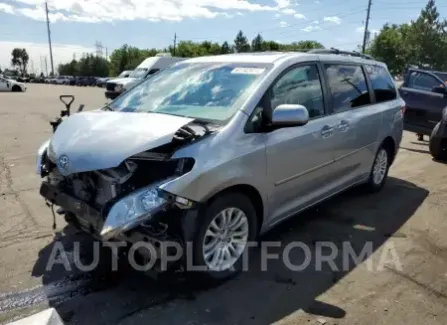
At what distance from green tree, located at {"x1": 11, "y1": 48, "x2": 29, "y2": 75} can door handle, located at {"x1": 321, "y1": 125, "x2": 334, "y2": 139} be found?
128591 millimetres

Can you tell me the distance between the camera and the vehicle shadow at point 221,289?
118 inches

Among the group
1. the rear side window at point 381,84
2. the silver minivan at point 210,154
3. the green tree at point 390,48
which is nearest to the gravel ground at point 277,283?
the silver minivan at point 210,154

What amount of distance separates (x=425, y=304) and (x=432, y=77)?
25.8 feet

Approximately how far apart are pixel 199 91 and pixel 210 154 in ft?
3.23

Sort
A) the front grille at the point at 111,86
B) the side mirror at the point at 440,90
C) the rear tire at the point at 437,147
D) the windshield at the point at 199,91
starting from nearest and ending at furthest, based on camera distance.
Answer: the windshield at the point at 199,91, the rear tire at the point at 437,147, the side mirror at the point at 440,90, the front grille at the point at 111,86

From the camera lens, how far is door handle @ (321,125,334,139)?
420 centimetres

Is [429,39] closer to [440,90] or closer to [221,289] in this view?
[440,90]

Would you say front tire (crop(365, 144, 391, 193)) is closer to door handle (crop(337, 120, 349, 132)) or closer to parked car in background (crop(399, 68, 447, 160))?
door handle (crop(337, 120, 349, 132))

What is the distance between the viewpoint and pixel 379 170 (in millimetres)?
5828

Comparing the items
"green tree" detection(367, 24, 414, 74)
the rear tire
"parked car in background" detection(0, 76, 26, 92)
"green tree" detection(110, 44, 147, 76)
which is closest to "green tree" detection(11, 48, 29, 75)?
"green tree" detection(110, 44, 147, 76)

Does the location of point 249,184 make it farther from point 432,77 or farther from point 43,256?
point 432,77

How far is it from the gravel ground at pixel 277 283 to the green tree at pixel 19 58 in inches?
5042

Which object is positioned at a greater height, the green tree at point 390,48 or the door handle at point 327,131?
the green tree at point 390,48

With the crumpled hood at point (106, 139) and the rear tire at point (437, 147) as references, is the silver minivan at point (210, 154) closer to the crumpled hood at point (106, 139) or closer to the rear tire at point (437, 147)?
the crumpled hood at point (106, 139)
